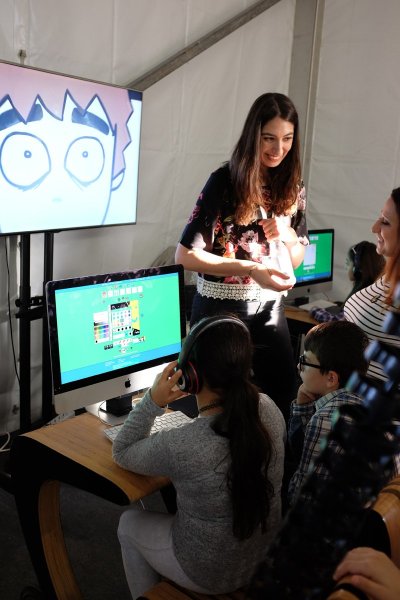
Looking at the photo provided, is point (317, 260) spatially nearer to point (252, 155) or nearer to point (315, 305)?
point (315, 305)

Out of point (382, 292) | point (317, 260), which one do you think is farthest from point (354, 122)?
point (382, 292)

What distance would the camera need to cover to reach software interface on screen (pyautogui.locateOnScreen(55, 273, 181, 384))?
1.80m

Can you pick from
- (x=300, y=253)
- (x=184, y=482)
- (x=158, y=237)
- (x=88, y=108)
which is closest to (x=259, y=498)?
(x=184, y=482)

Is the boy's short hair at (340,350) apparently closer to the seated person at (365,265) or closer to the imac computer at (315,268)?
the seated person at (365,265)

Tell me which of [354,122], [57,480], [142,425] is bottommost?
[57,480]

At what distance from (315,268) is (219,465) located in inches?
106

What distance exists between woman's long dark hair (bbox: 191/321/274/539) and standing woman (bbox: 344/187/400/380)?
0.52 m

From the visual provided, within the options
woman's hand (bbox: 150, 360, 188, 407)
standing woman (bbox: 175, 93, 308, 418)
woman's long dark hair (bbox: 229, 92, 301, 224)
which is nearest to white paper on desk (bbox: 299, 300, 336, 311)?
standing woman (bbox: 175, 93, 308, 418)

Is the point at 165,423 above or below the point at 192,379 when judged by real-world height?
below

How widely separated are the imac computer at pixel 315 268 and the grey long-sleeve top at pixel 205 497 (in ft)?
7.74

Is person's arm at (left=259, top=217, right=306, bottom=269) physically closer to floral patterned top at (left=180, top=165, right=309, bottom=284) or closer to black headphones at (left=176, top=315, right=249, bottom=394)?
floral patterned top at (left=180, top=165, right=309, bottom=284)

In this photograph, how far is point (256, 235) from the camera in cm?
230

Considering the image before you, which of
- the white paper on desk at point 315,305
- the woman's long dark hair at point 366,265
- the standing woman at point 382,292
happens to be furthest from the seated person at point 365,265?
the standing woman at point 382,292

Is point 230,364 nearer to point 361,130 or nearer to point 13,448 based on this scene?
point 13,448
